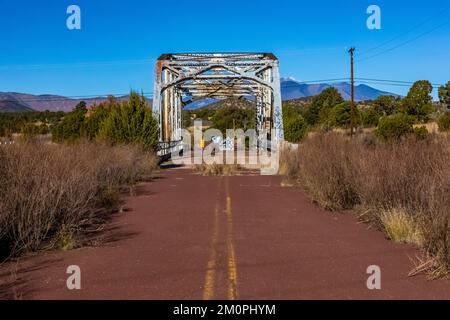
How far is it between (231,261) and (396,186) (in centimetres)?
434

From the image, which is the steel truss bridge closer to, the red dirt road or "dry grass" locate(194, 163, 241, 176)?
"dry grass" locate(194, 163, 241, 176)

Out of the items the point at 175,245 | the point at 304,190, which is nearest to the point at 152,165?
the point at 304,190

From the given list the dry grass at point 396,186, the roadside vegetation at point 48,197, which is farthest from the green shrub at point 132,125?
the dry grass at point 396,186

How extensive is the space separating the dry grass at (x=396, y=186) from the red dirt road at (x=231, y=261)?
0.39 metres

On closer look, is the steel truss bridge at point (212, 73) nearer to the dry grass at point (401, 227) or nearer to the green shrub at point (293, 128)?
the green shrub at point (293, 128)

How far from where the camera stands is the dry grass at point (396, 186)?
7078 millimetres

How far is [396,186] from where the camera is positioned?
32.3 ft

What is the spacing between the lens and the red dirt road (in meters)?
5.80

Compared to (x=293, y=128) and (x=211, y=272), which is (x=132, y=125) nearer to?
(x=211, y=272)

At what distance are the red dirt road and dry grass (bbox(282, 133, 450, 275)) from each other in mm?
393

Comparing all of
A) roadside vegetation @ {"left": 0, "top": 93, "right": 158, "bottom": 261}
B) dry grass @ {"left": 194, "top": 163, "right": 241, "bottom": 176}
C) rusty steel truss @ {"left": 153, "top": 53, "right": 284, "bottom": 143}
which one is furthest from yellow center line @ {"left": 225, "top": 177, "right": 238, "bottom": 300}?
rusty steel truss @ {"left": 153, "top": 53, "right": 284, "bottom": 143}

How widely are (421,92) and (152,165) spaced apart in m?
49.0

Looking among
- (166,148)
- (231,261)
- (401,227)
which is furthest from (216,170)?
(231,261)
